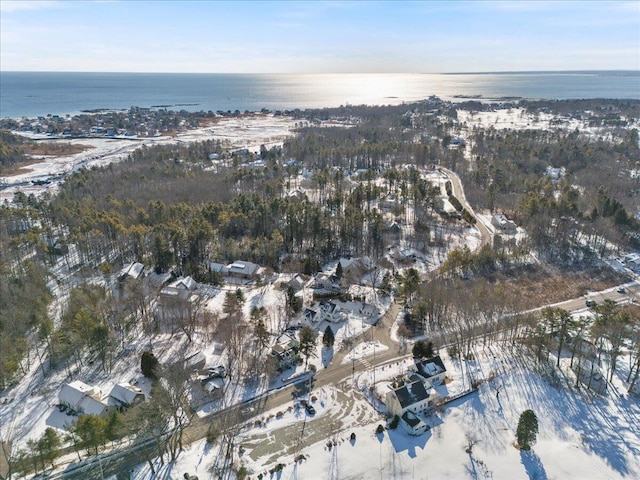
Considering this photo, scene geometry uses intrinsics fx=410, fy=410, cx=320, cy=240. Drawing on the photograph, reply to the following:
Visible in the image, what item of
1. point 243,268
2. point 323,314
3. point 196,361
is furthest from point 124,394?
point 243,268

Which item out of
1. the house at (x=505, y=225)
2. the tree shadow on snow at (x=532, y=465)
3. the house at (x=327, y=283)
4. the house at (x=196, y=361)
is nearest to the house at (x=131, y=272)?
the house at (x=196, y=361)

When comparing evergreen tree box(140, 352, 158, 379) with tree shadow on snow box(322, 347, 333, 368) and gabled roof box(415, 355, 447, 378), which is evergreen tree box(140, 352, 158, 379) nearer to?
tree shadow on snow box(322, 347, 333, 368)

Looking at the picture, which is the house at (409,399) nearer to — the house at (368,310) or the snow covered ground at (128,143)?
the house at (368,310)

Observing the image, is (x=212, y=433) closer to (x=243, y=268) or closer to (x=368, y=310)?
(x=368, y=310)

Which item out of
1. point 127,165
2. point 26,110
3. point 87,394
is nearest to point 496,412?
point 87,394

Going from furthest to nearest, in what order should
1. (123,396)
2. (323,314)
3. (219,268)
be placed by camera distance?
1. (219,268)
2. (323,314)
3. (123,396)

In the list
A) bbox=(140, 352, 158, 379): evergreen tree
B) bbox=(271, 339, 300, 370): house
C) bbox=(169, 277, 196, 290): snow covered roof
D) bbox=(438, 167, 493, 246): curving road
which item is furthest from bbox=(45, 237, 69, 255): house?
bbox=(438, 167, 493, 246): curving road
